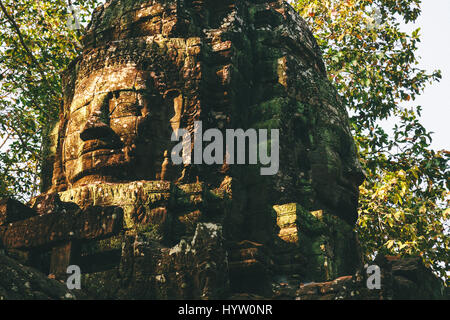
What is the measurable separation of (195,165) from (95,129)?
1.11m

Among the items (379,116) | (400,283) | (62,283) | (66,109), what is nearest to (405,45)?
(379,116)

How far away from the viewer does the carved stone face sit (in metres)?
6.14

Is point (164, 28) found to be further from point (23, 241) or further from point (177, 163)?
point (23, 241)

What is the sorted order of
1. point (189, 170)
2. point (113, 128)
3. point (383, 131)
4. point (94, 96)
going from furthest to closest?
point (383, 131) < point (94, 96) < point (113, 128) < point (189, 170)

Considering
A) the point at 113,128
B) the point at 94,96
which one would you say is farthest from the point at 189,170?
the point at 94,96

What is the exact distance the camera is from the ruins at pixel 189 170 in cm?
527

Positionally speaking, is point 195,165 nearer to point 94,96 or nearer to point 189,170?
point 189,170

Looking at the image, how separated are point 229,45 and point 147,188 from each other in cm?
204

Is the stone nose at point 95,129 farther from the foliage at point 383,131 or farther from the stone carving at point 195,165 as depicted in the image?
the foliage at point 383,131

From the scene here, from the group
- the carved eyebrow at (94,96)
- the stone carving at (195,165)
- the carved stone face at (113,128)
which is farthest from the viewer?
the carved eyebrow at (94,96)

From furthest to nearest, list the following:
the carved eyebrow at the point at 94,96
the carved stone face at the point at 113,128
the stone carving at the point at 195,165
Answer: the carved eyebrow at the point at 94,96
the carved stone face at the point at 113,128
the stone carving at the point at 195,165

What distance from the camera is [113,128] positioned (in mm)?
6297

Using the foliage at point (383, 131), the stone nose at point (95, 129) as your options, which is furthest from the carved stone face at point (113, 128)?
the foliage at point (383, 131)

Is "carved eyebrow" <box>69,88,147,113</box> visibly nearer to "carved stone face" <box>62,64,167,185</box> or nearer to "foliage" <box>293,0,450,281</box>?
"carved stone face" <box>62,64,167,185</box>
